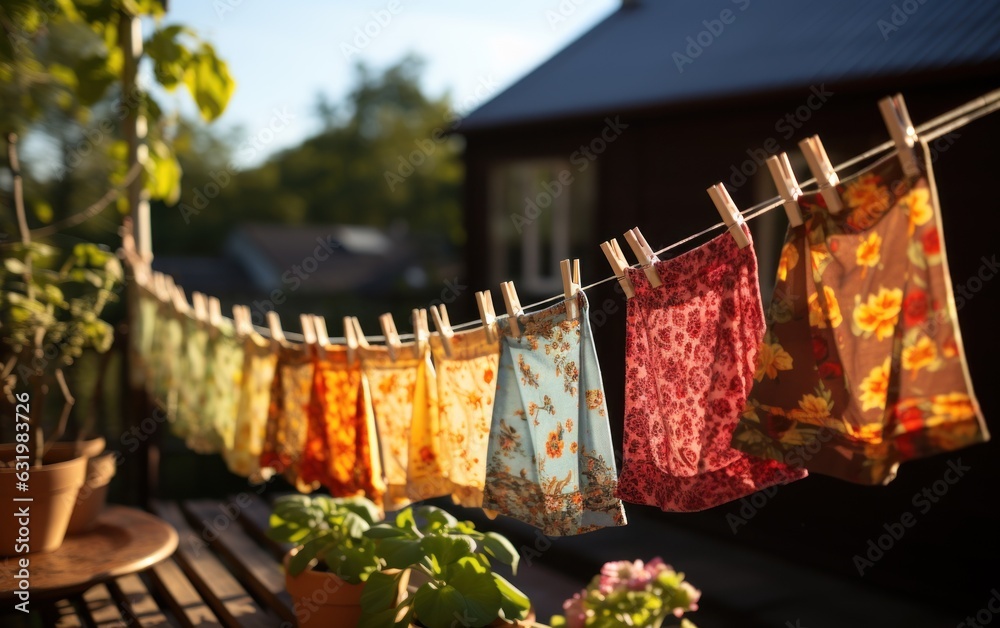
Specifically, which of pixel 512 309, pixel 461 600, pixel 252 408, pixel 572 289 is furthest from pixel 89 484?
pixel 572 289

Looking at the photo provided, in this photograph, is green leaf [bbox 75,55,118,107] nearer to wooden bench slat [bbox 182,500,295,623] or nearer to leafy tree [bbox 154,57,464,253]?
wooden bench slat [bbox 182,500,295,623]

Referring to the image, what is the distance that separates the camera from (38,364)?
10.5ft

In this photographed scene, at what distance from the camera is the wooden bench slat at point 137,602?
10.2ft

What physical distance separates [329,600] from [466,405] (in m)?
0.73

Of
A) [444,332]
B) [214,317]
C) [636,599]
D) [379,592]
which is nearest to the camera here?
[636,599]

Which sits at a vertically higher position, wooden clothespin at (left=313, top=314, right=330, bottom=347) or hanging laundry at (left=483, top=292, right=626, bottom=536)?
wooden clothespin at (left=313, top=314, right=330, bottom=347)

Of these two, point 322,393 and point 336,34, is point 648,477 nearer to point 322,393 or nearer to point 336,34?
point 322,393

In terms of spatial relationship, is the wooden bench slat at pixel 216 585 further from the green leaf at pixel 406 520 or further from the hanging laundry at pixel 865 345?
the hanging laundry at pixel 865 345

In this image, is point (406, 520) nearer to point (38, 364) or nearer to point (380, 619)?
point (380, 619)

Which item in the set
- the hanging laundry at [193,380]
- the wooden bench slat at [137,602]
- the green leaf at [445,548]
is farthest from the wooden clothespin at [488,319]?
the hanging laundry at [193,380]

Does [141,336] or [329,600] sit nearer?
[329,600]

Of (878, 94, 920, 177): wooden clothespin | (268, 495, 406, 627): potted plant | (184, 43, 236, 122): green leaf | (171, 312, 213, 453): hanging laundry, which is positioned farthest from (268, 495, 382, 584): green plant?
(184, 43, 236, 122): green leaf

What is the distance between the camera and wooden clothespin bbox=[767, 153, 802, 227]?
5.56 ft

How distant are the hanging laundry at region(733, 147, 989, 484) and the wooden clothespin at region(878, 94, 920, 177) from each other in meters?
0.02
